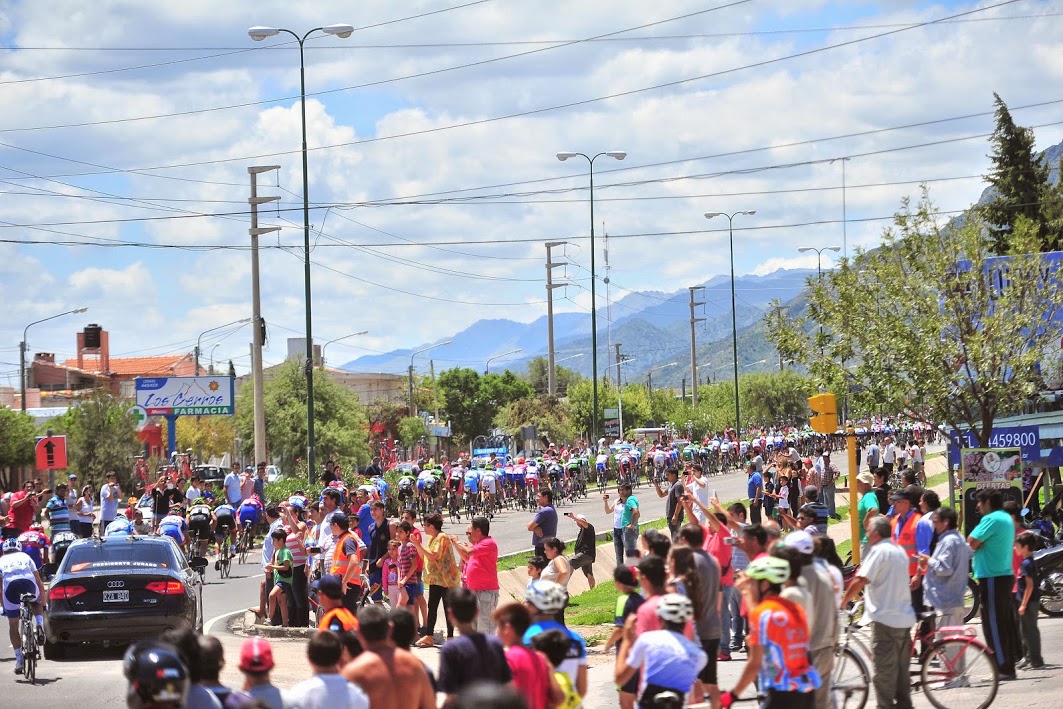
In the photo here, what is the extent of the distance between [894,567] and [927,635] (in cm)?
194

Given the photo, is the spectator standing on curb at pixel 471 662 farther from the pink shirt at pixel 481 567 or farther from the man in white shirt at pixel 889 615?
the pink shirt at pixel 481 567

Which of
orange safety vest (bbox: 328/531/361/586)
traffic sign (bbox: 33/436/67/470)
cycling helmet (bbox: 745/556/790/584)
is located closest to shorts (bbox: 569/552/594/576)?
orange safety vest (bbox: 328/531/361/586)

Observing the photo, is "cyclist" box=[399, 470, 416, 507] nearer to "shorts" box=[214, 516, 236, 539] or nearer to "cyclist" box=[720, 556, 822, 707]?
"shorts" box=[214, 516, 236, 539]

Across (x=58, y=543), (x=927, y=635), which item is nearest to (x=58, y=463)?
(x=58, y=543)

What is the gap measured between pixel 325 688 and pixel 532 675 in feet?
3.84

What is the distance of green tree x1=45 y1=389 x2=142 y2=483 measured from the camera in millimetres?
47094

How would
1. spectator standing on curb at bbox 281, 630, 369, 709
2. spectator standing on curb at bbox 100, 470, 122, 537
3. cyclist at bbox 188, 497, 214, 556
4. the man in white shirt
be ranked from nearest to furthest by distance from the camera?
spectator standing on curb at bbox 281, 630, 369, 709, the man in white shirt, cyclist at bbox 188, 497, 214, 556, spectator standing on curb at bbox 100, 470, 122, 537

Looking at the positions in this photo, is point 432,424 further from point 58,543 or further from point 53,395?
point 58,543

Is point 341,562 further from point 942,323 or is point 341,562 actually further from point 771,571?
point 942,323

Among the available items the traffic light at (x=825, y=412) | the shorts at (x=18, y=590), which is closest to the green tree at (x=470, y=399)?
the traffic light at (x=825, y=412)

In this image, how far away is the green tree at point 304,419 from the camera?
5275 cm

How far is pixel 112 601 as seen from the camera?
47.5 ft

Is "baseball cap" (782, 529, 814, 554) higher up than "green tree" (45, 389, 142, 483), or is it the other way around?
"green tree" (45, 389, 142, 483)

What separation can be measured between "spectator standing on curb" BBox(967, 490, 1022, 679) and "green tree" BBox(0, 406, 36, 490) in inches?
1878
